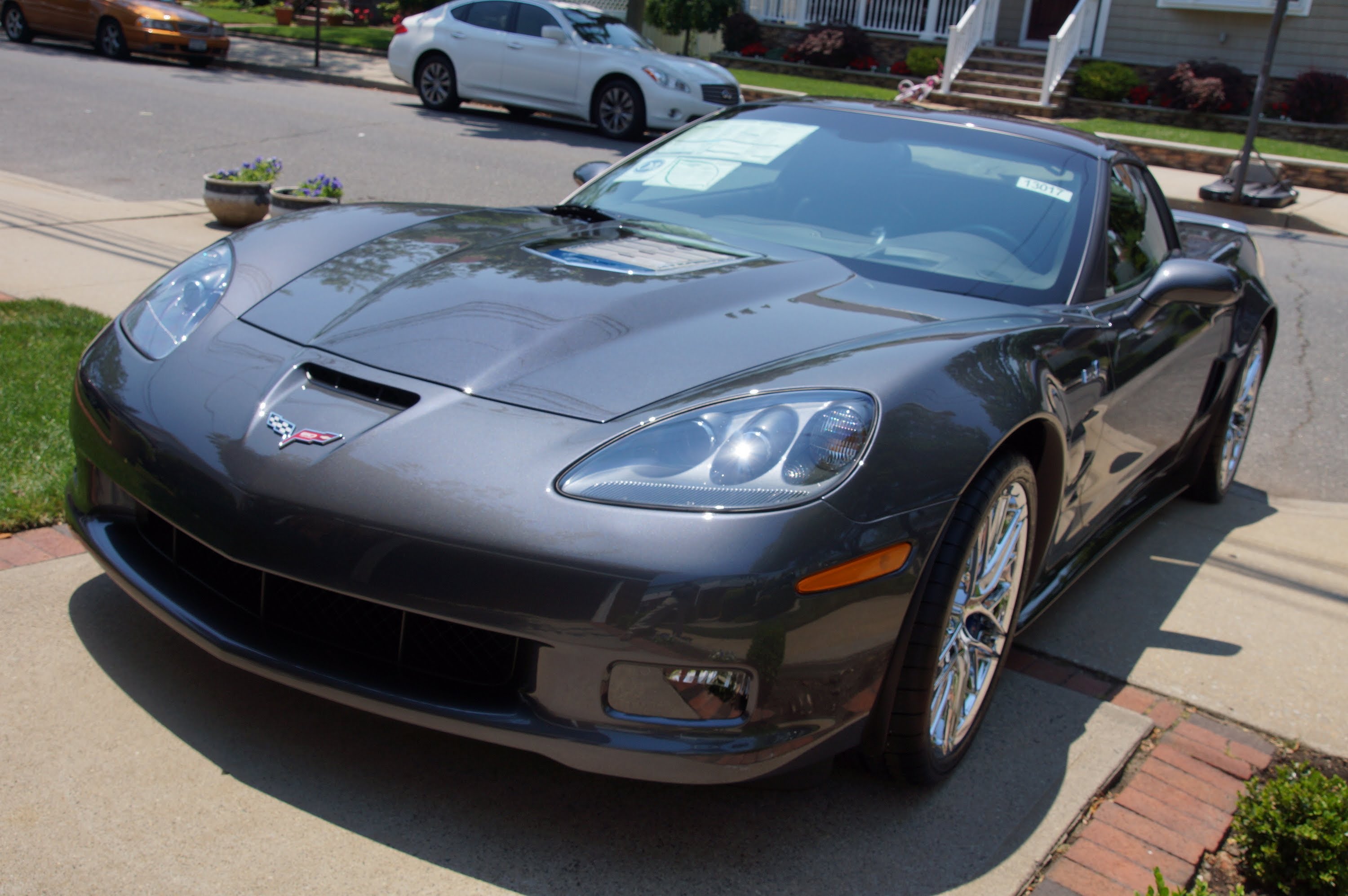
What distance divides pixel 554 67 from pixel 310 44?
382 inches

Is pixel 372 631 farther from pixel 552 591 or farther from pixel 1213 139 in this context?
pixel 1213 139

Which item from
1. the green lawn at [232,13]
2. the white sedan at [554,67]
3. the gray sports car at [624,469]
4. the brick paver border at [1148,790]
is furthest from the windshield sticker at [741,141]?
the green lawn at [232,13]

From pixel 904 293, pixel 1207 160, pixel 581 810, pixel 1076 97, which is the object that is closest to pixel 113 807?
pixel 581 810

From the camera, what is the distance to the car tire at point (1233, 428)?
14.9 ft

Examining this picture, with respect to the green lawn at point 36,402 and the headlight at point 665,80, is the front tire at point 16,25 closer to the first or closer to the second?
the headlight at point 665,80

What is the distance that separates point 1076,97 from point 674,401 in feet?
65.0

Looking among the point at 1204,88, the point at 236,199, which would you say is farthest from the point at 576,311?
the point at 1204,88

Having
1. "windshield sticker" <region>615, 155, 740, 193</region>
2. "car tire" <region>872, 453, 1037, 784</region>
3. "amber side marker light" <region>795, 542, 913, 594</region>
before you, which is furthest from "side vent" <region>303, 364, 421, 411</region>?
"windshield sticker" <region>615, 155, 740, 193</region>

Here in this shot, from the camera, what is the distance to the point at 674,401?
228cm

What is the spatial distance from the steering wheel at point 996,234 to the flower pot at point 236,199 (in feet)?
18.3

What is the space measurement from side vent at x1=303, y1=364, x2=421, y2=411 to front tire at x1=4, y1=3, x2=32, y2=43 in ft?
69.1

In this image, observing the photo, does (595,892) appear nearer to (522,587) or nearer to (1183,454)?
(522,587)

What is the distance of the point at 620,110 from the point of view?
1432 cm

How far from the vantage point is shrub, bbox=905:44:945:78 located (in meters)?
21.6
